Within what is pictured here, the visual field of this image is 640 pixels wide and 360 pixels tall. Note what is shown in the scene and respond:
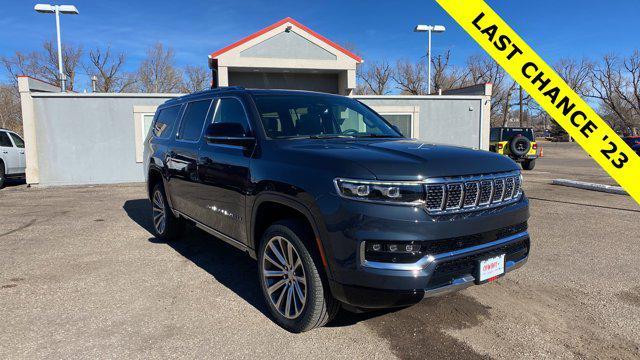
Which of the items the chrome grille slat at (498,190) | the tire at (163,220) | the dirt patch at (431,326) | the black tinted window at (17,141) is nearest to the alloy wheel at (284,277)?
the dirt patch at (431,326)

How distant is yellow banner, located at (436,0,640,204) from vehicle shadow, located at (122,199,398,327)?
212 centimetres

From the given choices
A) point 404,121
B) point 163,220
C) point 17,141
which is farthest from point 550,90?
point 17,141

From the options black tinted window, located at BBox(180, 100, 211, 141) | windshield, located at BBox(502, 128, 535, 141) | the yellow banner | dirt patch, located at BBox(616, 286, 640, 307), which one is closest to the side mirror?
black tinted window, located at BBox(180, 100, 211, 141)

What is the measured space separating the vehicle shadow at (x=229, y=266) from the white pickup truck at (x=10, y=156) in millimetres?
8753

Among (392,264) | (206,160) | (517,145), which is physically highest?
(206,160)

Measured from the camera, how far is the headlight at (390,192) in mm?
2701

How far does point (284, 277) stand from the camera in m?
3.39

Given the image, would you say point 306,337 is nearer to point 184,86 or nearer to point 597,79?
point 184,86

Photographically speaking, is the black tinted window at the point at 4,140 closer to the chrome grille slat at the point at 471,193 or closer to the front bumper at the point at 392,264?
the front bumper at the point at 392,264

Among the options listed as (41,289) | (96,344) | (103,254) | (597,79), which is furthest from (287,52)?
(597,79)

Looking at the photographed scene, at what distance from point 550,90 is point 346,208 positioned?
1.30 meters

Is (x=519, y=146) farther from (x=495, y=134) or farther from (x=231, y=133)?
(x=231, y=133)

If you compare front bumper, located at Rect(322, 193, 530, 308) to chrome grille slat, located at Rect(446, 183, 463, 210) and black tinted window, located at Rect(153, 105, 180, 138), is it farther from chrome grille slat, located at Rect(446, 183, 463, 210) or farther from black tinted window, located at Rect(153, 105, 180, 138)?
black tinted window, located at Rect(153, 105, 180, 138)

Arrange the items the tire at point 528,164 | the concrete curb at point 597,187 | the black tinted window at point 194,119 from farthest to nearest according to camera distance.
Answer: the tire at point 528,164
the concrete curb at point 597,187
the black tinted window at point 194,119
